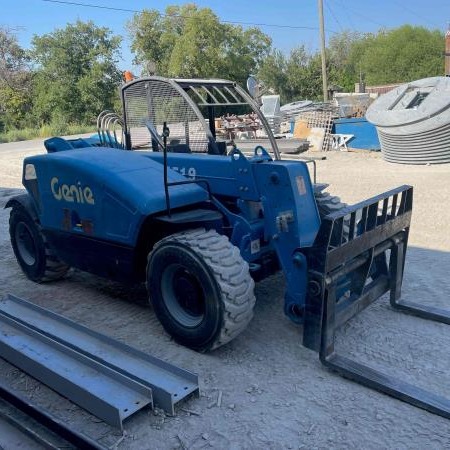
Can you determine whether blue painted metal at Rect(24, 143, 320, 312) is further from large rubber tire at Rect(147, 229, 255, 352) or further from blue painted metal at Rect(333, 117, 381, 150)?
blue painted metal at Rect(333, 117, 381, 150)

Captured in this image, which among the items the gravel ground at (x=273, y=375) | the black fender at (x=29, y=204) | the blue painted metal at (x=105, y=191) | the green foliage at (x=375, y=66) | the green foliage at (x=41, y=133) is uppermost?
the green foliage at (x=375, y=66)

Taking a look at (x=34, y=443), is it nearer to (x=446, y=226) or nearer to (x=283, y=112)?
(x=446, y=226)

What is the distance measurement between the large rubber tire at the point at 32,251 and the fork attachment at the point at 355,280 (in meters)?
2.82

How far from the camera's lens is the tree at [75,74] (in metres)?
39.4

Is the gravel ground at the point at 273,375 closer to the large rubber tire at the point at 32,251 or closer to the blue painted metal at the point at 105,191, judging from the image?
the large rubber tire at the point at 32,251

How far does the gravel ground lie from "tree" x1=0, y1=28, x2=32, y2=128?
37990mm

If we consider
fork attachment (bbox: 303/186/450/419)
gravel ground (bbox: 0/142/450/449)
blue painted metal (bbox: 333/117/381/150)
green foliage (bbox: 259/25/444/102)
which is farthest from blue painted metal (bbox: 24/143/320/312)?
green foliage (bbox: 259/25/444/102)

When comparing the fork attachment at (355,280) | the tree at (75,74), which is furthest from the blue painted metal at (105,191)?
the tree at (75,74)

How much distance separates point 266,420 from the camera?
312 cm

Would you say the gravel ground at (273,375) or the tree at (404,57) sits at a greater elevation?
the tree at (404,57)

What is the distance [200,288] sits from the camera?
12.3ft

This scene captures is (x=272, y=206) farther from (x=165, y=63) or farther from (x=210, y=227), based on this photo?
(x=165, y=63)

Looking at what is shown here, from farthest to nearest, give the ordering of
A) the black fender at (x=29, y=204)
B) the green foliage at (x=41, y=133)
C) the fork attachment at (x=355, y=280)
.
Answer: the green foliage at (x=41, y=133), the black fender at (x=29, y=204), the fork attachment at (x=355, y=280)

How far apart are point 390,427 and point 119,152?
301 centimetres
